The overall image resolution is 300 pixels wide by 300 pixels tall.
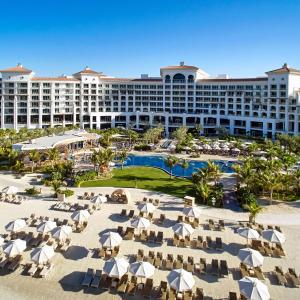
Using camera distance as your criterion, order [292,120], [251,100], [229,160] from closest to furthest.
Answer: [229,160]
[292,120]
[251,100]

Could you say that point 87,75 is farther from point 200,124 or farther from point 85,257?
point 85,257

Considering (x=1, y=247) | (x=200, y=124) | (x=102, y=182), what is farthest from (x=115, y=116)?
(x=1, y=247)

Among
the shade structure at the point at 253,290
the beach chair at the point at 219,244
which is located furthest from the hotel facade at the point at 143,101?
the shade structure at the point at 253,290

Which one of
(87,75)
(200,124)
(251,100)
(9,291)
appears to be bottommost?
(9,291)

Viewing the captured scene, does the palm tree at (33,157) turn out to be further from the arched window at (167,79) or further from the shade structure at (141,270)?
the arched window at (167,79)

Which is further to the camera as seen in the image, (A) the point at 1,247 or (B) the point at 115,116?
(B) the point at 115,116

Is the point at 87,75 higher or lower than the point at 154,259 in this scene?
higher

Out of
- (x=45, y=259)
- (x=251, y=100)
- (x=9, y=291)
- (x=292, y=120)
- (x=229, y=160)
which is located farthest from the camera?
(x=251, y=100)
